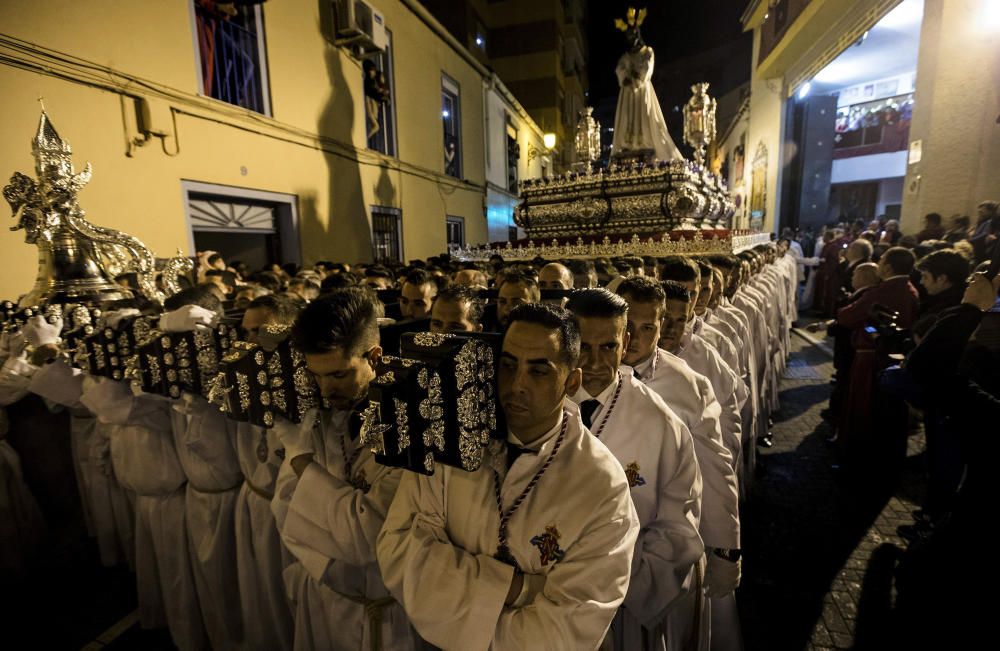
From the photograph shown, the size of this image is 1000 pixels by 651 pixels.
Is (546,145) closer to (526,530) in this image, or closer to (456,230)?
(456,230)

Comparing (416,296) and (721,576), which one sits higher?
(416,296)

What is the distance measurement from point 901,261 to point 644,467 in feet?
13.7

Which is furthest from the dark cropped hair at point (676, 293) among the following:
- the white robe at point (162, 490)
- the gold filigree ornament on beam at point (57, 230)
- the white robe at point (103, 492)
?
the gold filigree ornament on beam at point (57, 230)

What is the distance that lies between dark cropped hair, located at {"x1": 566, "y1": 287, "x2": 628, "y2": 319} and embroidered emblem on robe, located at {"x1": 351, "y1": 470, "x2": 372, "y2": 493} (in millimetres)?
986

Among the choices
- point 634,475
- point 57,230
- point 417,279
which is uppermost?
point 57,230

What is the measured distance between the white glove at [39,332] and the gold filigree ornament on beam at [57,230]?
0.55 metres

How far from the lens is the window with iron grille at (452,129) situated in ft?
48.0

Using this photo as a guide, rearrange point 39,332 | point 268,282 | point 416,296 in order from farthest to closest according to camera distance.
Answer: point 268,282 < point 416,296 < point 39,332

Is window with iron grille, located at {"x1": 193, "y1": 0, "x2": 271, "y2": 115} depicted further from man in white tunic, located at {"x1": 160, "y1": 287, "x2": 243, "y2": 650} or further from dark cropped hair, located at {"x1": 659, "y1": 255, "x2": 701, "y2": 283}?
dark cropped hair, located at {"x1": 659, "y1": 255, "x2": 701, "y2": 283}

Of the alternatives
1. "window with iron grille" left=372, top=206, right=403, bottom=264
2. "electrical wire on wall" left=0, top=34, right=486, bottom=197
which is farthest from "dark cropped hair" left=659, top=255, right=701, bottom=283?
"window with iron grille" left=372, top=206, right=403, bottom=264

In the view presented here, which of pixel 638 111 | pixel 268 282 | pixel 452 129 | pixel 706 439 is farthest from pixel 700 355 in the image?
pixel 452 129

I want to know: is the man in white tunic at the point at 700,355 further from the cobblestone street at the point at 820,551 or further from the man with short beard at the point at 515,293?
the cobblestone street at the point at 820,551

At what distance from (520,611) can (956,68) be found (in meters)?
11.3

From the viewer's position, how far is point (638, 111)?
10.6 m
